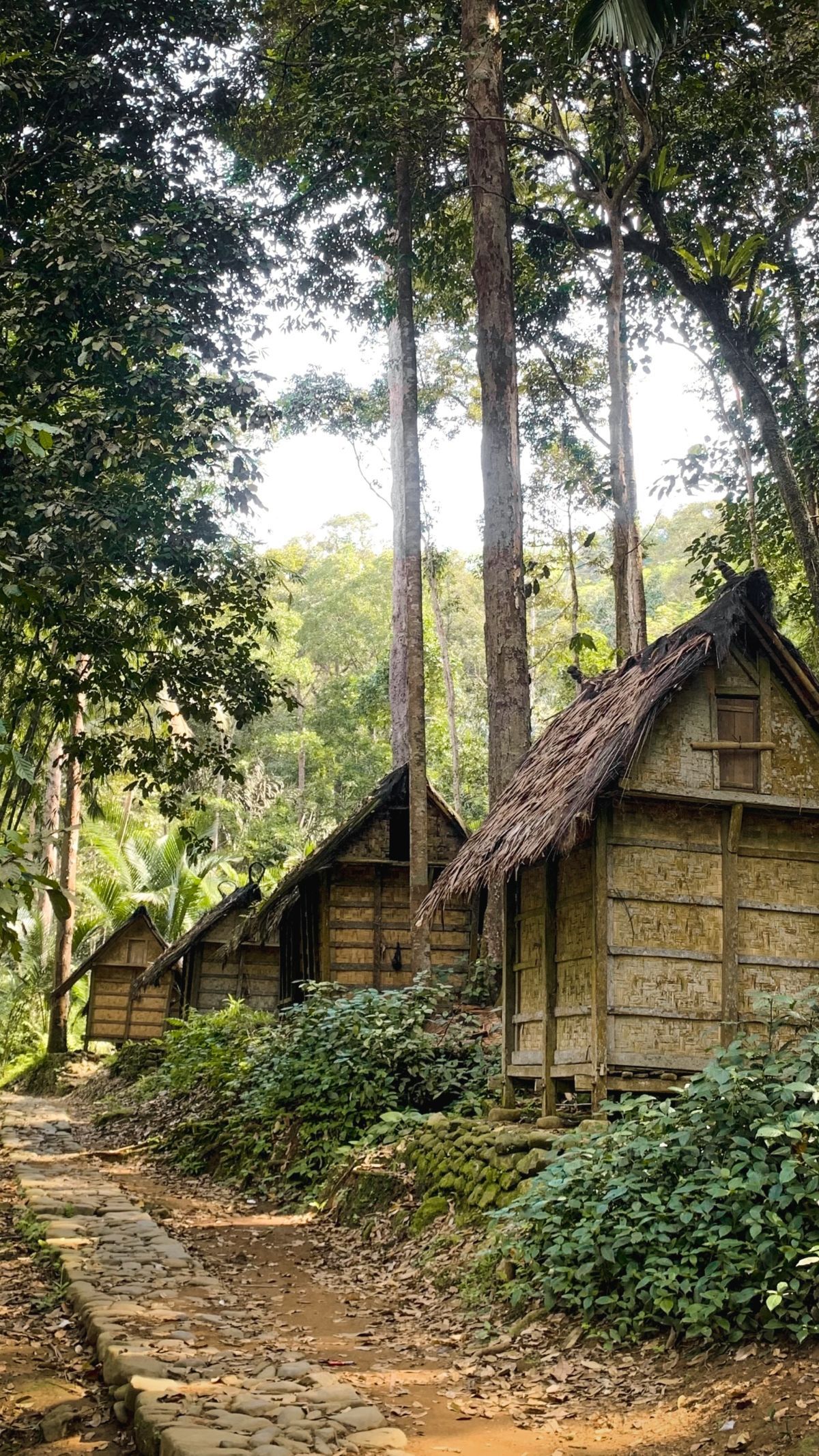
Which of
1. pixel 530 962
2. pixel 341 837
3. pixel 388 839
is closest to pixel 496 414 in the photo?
pixel 341 837

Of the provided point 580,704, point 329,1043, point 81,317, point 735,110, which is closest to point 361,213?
point 735,110

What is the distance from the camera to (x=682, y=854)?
27.6 ft

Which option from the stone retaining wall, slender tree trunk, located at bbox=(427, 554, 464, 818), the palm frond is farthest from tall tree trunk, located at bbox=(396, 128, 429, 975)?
slender tree trunk, located at bbox=(427, 554, 464, 818)

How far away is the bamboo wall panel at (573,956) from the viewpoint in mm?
8430

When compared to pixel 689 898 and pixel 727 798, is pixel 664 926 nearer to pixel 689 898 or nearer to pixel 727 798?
pixel 689 898

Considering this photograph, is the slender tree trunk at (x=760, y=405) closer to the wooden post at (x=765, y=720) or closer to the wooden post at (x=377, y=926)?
the wooden post at (x=765, y=720)

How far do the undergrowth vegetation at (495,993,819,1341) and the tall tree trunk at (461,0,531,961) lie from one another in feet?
20.2

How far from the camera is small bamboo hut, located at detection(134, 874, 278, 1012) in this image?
21.5 metres

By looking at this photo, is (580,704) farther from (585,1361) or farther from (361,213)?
(361,213)

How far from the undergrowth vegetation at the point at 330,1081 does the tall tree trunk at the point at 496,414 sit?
67.9 inches

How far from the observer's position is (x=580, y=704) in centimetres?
1012

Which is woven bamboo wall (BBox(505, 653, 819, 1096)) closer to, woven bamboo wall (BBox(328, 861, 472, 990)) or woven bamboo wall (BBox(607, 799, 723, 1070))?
woven bamboo wall (BBox(607, 799, 723, 1070))

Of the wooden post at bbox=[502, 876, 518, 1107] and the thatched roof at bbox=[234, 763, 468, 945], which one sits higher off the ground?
the thatched roof at bbox=[234, 763, 468, 945]

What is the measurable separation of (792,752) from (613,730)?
143cm
